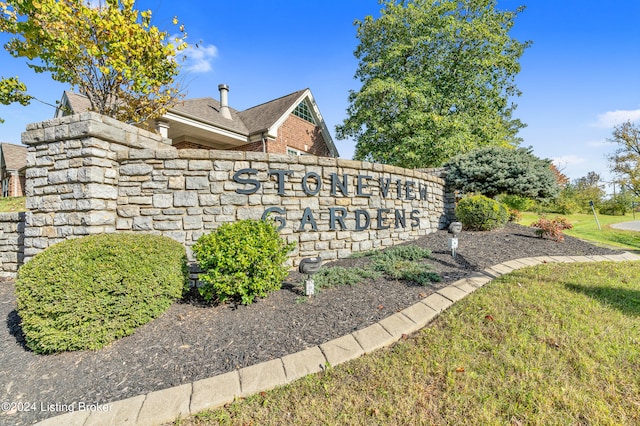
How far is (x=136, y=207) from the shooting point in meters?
4.76

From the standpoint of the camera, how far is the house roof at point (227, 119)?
10.3 m

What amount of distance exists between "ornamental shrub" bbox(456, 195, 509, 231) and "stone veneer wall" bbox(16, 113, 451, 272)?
4.29 metres

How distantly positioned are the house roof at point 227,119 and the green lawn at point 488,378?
393 inches

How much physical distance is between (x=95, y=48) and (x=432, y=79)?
13.1 metres

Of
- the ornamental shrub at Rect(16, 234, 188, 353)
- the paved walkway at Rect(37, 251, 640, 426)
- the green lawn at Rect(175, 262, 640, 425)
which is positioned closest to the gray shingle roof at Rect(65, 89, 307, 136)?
the ornamental shrub at Rect(16, 234, 188, 353)

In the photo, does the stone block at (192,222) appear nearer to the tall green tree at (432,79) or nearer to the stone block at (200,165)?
the stone block at (200,165)

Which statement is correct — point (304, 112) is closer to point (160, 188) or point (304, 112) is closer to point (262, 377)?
point (160, 188)

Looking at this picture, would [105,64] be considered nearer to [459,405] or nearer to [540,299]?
[459,405]

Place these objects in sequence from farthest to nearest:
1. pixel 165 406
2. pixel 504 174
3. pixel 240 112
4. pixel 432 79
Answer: pixel 240 112, pixel 432 79, pixel 504 174, pixel 165 406

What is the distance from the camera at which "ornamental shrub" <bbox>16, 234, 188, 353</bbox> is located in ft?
9.25

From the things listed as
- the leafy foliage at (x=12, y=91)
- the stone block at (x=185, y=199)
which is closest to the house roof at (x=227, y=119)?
the leafy foliage at (x=12, y=91)

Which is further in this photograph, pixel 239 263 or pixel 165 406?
pixel 239 263

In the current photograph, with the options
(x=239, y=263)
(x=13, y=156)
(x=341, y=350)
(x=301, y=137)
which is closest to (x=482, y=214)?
(x=341, y=350)

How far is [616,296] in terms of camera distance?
379cm
